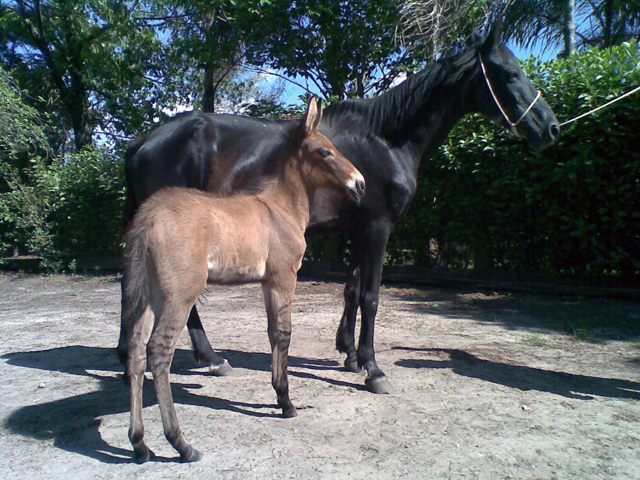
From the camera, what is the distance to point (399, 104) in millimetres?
4137

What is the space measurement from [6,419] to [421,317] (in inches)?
179

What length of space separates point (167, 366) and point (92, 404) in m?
1.23

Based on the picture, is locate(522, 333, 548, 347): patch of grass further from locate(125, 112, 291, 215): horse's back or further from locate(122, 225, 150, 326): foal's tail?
locate(122, 225, 150, 326): foal's tail

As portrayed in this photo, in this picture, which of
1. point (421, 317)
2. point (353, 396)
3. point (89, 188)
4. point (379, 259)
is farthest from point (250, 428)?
point (89, 188)

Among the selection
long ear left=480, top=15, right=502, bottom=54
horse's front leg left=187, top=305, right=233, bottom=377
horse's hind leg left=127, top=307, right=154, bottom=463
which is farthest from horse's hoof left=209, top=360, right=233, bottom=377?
long ear left=480, top=15, right=502, bottom=54

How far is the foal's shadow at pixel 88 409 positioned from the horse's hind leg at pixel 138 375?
126 mm

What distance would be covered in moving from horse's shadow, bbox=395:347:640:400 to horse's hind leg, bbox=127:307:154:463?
2315 millimetres

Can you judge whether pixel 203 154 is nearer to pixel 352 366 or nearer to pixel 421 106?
pixel 421 106

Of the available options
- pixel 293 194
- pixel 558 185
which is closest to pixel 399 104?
pixel 293 194

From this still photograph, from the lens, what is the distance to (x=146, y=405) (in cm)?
338

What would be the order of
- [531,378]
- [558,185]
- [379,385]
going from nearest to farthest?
[379,385] → [531,378] → [558,185]

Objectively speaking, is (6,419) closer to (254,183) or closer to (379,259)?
(254,183)

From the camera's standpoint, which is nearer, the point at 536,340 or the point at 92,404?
the point at 92,404

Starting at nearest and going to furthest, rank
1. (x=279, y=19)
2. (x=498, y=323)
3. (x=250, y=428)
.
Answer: (x=250, y=428) → (x=498, y=323) → (x=279, y=19)
